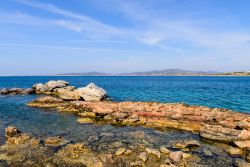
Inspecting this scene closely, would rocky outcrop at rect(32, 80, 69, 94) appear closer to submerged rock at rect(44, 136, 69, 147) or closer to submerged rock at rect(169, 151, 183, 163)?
submerged rock at rect(44, 136, 69, 147)

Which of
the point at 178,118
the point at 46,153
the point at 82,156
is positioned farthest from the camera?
the point at 178,118

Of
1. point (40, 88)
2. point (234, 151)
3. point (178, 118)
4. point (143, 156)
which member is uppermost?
point (40, 88)

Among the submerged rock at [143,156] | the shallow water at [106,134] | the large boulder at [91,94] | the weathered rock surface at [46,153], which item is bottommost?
the shallow water at [106,134]

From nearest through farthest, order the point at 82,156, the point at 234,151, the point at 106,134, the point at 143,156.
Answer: the point at 143,156 → the point at 82,156 → the point at 234,151 → the point at 106,134

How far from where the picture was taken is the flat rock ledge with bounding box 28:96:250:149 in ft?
88.9

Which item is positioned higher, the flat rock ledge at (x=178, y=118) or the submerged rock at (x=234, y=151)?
the flat rock ledge at (x=178, y=118)

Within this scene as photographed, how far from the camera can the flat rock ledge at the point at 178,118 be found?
1067 inches

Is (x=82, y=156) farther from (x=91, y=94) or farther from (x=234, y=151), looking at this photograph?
(x=91, y=94)

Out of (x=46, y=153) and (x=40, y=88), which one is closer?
(x=46, y=153)

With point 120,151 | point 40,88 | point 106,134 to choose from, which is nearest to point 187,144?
point 120,151

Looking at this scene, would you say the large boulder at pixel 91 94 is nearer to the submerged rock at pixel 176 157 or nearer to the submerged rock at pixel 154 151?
the submerged rock at pixel 154 151

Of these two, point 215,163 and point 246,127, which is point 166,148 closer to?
point 215,163

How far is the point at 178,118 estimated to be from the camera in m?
35.3

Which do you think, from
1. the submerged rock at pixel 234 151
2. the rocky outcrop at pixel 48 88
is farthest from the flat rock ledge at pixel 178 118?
the rocky outcrop at pixel 48 88
